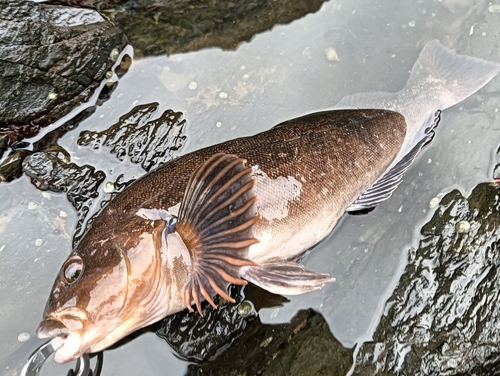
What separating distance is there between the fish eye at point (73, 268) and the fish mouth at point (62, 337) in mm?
266

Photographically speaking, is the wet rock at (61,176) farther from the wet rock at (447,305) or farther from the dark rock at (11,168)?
the wet rock at (447,305)

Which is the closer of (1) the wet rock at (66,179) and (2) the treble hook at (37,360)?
(2) the treble hook at (37,360)

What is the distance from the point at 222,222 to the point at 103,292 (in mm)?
799

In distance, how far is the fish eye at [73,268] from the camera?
261 cm

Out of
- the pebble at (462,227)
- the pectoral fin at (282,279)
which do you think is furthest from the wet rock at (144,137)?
the pebble at (462,227)

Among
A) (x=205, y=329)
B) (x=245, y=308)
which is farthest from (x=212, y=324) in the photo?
(x=245, y=308)

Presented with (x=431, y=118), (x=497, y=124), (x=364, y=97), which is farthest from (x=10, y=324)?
(x=497, y=124)

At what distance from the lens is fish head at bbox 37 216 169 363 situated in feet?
8.12

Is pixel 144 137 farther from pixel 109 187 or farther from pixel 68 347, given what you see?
pixel 68 347

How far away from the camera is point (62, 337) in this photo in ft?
8.27

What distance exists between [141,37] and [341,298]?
287cm

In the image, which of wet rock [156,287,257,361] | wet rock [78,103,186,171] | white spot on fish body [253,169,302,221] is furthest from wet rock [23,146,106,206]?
white spot on fish body [253,169,302,221]

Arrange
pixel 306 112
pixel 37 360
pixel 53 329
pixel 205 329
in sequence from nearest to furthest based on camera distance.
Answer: pixel 53 329 → pixel 37 360 → pixel 205 329 → pixel 306 112

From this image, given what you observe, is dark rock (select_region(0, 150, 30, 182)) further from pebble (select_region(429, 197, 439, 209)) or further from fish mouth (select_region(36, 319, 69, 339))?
pebble (select_region(429, 197, 439, 209))
